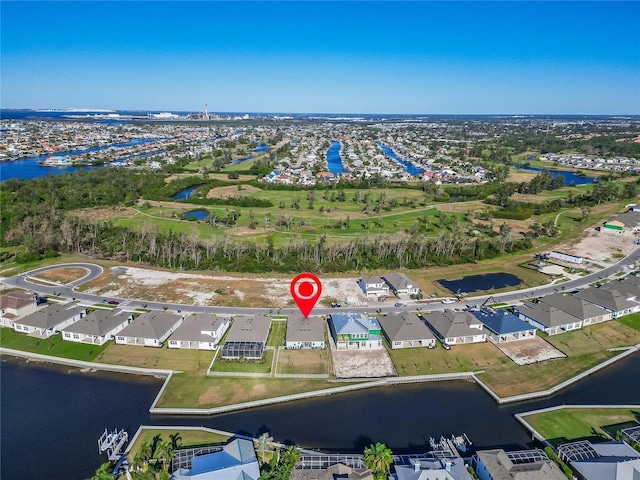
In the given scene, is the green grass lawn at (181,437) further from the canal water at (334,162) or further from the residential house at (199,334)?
the canal water at (334,162)

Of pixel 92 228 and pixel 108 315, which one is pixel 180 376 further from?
pixel 92 228

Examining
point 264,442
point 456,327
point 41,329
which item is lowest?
point 264,442

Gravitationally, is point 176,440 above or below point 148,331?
below

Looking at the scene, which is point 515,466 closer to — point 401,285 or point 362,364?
point 362,364

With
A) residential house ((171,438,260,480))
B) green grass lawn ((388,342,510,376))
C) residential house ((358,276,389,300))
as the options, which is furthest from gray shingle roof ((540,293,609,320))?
residential house ((171,438,260,480))

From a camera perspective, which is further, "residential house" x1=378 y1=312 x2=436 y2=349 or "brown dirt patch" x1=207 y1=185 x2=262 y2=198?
"brown dirt patch" x1=207 y1=185 x2=262 y2=198

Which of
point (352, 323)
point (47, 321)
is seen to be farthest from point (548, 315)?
point (47, 321)

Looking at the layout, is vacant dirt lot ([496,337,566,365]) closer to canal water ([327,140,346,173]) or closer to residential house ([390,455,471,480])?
residential house ([390,455,471,480])
